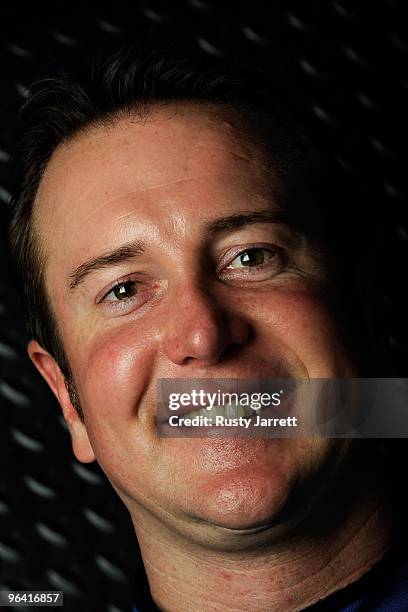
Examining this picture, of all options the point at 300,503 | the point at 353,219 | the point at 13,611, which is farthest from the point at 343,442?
the point at 13,611

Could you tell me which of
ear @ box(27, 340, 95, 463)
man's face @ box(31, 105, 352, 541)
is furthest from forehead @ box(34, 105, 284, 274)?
ear @ box(27, 340, 95, 463)

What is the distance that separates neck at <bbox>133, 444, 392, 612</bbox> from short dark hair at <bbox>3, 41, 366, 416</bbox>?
0.59ft

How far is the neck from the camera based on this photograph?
607mm

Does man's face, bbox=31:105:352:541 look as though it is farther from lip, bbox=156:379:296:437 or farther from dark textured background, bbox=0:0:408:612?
dark textured background, bbox=0:0:408:612

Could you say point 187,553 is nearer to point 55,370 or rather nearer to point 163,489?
point 163,489

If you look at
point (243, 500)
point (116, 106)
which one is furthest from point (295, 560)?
point (116, 106)

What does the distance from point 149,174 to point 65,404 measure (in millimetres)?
217

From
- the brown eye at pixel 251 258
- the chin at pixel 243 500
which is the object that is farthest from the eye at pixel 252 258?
the chin at pixel 243 500

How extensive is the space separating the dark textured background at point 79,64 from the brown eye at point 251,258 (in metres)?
0.20

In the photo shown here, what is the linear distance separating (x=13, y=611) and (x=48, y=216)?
438 millimetres

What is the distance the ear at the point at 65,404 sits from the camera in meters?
0.70

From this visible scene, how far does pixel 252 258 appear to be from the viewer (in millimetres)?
612

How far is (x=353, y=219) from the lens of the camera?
720 millimetres

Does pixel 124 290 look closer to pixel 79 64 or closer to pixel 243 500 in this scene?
pixel 243 500
